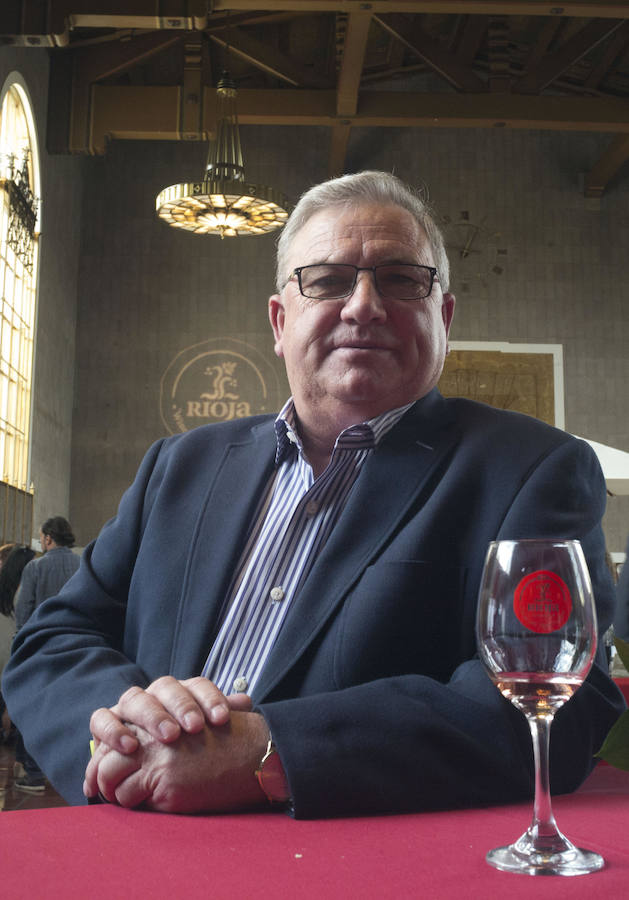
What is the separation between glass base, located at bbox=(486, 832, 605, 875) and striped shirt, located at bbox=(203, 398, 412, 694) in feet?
2.22

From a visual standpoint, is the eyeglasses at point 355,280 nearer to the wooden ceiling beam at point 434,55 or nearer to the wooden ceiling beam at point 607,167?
the wooden ceiling beam at point 434,55

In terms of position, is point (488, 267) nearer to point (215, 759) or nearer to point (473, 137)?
point (473, 137)

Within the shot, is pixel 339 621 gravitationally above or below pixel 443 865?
above

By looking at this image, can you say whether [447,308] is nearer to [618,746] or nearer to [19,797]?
[618,746]

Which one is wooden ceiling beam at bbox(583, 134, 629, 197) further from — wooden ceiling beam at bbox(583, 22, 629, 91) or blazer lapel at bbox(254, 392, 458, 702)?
blazer lapel at bbox(254, 392, 458, 702)

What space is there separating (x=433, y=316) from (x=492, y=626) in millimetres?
1042

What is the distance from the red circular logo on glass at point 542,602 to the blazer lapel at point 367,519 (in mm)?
610

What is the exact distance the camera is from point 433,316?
1717mm

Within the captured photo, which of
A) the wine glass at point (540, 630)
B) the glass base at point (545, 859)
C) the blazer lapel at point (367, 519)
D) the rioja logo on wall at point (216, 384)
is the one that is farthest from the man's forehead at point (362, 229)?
the rioja logo on wall at point (216, 384)

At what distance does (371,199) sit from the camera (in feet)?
5.66

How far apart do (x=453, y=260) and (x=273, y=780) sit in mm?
12283

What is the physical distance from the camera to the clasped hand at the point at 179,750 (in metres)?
0.96

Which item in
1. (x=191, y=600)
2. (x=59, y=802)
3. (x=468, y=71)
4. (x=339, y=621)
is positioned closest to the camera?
(x=339, y=621)

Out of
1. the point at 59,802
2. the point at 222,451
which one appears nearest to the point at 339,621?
the point at 222,451
